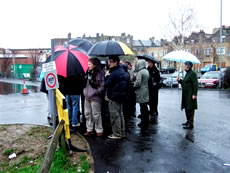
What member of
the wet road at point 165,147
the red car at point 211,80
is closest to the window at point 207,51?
the red car at point 211,80

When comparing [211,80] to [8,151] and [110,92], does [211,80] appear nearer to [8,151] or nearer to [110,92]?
[110,92]

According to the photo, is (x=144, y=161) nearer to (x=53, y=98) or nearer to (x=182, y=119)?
(x=53, y=98)

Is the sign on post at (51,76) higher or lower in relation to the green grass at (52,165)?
higher

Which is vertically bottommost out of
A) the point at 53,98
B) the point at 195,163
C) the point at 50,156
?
the point at 195,163

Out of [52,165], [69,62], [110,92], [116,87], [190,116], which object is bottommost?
[52,165]

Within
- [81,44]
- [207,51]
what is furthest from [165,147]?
[207,51]

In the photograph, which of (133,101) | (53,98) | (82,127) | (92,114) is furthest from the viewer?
(133,101)

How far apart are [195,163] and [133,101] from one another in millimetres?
4265

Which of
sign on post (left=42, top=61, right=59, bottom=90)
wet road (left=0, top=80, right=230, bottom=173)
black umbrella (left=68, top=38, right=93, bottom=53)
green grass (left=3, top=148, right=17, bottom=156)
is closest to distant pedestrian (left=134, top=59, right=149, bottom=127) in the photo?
wet road (left=0, top=80, right=230, bottom=173)

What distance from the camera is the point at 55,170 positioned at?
148 inches

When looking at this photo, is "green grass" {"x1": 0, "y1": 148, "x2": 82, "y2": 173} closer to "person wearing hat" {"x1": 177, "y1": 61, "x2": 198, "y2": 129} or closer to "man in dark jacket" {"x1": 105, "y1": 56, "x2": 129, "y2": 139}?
"man in dark jacket" {"x1": 105, "y1": 56, "x2": 129, "y2": 139}

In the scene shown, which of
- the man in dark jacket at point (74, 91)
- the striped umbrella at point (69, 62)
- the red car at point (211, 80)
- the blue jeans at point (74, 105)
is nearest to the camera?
the striped umbrella at point (69, 62)

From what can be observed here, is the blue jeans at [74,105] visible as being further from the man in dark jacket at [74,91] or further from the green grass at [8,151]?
the green grass at [8,151]

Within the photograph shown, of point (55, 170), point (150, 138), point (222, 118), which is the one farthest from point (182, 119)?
point (55, 170)
